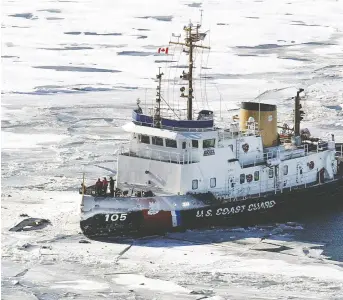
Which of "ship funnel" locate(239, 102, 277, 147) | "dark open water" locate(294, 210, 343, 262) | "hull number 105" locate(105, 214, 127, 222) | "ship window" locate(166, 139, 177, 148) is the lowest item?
"dark open water" locate(294, 210, 343, 262)

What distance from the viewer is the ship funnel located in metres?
25.6

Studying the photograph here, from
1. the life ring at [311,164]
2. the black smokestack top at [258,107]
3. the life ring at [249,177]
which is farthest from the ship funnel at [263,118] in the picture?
the life ring at [249,177]

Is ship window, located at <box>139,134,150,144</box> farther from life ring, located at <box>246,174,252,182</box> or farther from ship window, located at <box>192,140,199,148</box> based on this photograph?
life ring, located at <box>246,174,252,182</box>

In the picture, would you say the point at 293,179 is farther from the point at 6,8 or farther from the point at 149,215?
the point at 6,8

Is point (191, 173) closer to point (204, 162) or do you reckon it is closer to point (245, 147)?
point (204, 162)

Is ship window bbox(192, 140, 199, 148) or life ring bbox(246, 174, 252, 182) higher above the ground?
ship window bbox(192, 140, 199, 148)

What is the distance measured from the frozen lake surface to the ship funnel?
262cm

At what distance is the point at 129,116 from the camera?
3394 cm

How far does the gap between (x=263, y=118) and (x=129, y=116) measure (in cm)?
918

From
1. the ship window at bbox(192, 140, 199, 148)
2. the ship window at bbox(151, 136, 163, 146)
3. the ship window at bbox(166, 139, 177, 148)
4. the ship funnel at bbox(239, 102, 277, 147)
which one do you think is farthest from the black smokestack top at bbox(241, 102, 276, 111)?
the ship window at bbox(151, 136, 163, 146)

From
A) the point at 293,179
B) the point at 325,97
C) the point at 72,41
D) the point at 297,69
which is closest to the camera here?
the point at 293,179

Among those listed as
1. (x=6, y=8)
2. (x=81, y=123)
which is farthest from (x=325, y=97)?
(x=6, y=8)

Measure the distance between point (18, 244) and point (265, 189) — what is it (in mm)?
7137

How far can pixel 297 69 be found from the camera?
41250mm
